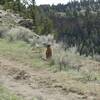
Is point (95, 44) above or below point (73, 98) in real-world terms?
below

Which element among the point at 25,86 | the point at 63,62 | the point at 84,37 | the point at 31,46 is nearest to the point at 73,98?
the point at 25,86

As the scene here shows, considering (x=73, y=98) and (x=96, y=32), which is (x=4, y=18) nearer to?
(x=73, y=98)

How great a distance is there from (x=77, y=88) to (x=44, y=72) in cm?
185

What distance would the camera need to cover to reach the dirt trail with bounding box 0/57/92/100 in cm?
700

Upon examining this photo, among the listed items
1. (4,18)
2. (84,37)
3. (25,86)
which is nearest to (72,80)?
(25,86)

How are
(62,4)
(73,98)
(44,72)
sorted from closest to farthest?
(73,98)
(44,72)
(62,4)

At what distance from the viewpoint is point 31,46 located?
13.9 metres

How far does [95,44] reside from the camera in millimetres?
84062

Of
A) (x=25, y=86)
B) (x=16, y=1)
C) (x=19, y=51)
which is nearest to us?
(x=25, y=86)

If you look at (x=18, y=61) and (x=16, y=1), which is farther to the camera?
(x=16, y=1)

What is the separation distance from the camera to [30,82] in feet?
26.6

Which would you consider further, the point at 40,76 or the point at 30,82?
the point at 40,76

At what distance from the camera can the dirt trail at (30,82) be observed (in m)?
7.00

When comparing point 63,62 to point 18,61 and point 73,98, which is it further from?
point 73,98
